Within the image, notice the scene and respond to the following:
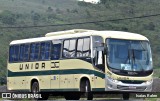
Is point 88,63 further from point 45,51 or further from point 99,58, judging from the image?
point 45,51

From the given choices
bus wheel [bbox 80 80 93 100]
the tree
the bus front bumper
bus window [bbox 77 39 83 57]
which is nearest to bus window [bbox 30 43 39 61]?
bus window [bbox 77 39 83 57]

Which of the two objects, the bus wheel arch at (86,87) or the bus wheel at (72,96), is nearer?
the bus wheel arch at (86,87)

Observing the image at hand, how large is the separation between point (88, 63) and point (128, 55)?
6.22 ft

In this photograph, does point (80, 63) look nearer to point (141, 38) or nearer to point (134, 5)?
point (141, 38)

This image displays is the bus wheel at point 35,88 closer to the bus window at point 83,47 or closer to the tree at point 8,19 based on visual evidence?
the bus window at point 83,47

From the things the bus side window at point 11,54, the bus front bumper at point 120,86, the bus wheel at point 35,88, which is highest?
the bus side window at point 11,54

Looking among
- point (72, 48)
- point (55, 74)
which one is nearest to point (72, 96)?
point (55, 74)

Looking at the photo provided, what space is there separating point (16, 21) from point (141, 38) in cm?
12648

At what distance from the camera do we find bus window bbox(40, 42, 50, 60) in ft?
95.2

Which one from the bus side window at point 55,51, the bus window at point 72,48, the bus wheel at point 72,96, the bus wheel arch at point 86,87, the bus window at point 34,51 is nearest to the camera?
the bus wheel arch at point 86,87

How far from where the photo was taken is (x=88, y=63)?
25.4 metres

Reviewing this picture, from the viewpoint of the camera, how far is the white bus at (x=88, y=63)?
24.4 metres

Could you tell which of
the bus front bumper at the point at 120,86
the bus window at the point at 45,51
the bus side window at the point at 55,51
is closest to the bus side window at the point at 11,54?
the bus window at the point at 45,51

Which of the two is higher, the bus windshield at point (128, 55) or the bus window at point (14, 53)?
the bus windshield at point (128, 55)
